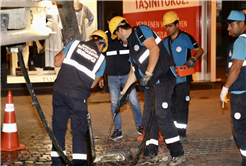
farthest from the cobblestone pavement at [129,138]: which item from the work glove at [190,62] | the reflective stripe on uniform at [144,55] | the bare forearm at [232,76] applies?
the reflective stripe on uniform at [144,55]

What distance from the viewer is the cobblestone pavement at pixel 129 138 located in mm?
4547

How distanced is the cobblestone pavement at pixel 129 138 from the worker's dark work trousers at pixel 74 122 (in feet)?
1.96

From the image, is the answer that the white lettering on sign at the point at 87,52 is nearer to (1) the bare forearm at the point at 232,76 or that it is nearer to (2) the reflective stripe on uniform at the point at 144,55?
(2) the reflective stripe on uniform at the point at 144,55

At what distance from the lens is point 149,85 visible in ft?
13.8

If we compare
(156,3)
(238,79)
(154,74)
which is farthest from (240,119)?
(156,3)

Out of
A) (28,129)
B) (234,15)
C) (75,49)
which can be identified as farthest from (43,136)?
(234,15)

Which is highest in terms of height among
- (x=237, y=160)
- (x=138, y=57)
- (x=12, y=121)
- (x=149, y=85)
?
(x=138, y=57)

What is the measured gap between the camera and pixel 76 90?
397 cm

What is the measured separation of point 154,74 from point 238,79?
1.02 meters

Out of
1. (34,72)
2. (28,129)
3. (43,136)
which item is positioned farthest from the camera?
(34,72)

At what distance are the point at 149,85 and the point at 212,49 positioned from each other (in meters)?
7.88

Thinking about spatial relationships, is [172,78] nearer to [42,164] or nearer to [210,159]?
[210,159]

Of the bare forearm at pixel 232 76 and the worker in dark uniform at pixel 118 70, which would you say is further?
the worker in dark uniform at pixel 118 70

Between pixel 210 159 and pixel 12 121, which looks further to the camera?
pixel 12 121
